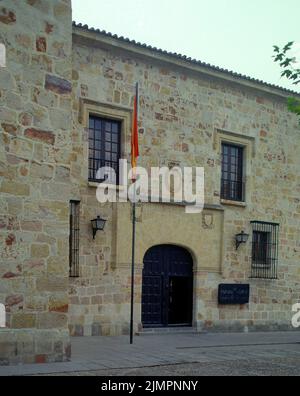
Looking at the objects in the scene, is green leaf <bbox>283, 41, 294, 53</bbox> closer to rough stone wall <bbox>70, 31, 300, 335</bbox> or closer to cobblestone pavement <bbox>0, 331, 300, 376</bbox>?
rough stone wall <bbox>70, 31, 300, 335</bbox>

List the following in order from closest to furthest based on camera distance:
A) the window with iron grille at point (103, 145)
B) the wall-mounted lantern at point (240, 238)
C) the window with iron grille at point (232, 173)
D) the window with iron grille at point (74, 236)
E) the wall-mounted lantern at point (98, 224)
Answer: the window with iron grille at point (74, 236), the wall-mounted lantern at point (98, 224), the window with iron grille at point (103, 145), the wall-mounted lantern at point (240, 238), the window with iron grille at point (232, 173)

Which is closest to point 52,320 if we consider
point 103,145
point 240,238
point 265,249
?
point 103,145

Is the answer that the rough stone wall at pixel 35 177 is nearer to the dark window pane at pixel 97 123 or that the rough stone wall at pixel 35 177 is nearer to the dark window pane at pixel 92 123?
the dark window pane at pixel 92 123

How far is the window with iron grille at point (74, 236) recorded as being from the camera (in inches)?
522

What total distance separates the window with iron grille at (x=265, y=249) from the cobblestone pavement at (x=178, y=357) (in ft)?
9.03

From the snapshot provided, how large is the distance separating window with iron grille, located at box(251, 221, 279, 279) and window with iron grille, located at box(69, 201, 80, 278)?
5738mm

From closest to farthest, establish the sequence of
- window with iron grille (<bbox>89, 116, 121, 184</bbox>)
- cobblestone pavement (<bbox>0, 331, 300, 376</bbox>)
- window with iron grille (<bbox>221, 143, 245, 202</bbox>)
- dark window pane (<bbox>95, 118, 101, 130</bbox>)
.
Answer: cobblestone pavement (<bbox>0, 331, 300, 376</bbox>)
window with iron grille (<bbox>89, 116, 121, 184</bbox>)
dark window pane (<bbox>95, 118, 101, 130</bbox>)
window with iron grille (<bbox>221, 143, 245, 202</bbox>)

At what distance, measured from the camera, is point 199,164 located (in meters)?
15.6

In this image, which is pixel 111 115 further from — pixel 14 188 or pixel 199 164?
pixel 14 188

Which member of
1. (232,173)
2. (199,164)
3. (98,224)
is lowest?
(98,224)

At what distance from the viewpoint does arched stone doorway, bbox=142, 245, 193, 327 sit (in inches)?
582

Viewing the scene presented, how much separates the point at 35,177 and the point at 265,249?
31.6 feet

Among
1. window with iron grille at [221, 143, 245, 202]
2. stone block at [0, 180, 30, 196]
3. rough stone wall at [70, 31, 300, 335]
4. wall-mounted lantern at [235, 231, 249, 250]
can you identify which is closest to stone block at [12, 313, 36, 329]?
stone block at [0, 180, 30, 196]

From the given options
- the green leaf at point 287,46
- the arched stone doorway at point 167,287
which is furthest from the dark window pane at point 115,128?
the green leaf at point 287,46
